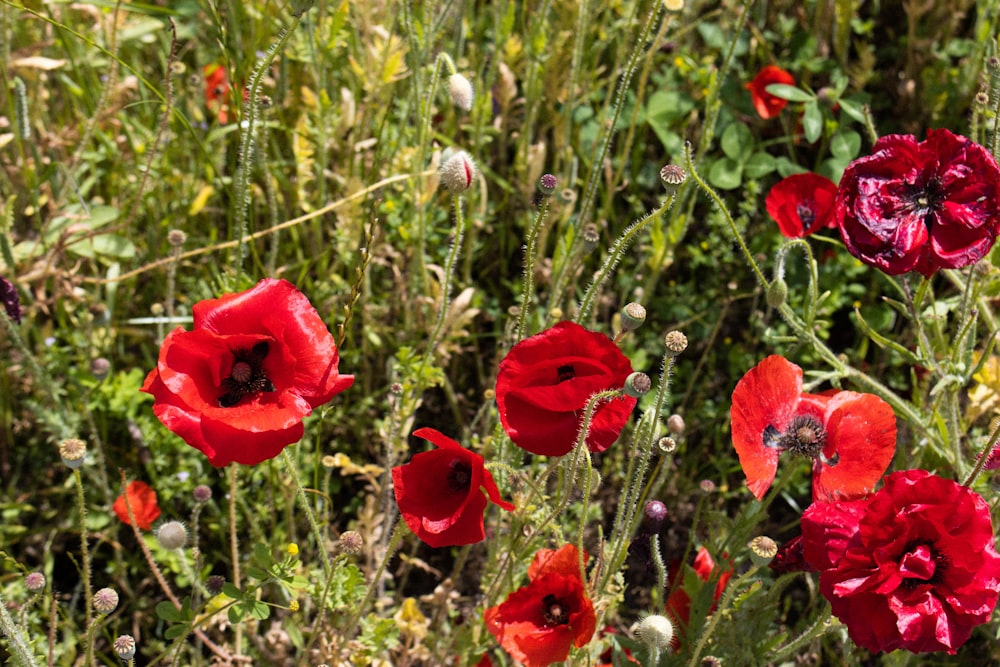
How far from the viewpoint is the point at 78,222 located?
2406 millimetres

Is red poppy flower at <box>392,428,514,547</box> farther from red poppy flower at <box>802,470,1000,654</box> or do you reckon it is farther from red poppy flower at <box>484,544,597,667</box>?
red poppy flower at <box>802,470,1000,654</box>

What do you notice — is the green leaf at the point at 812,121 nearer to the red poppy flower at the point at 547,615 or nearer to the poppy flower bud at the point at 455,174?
the poppy flower bud at the point at 455,174

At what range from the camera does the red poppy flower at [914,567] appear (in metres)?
1.46

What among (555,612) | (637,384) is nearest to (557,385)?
(637,384)

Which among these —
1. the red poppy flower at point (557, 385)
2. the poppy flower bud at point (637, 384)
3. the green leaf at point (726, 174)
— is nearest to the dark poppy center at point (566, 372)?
the red poppy flower at point (557, 385)

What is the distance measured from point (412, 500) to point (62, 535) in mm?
1315

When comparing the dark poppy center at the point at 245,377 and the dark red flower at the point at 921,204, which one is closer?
the dark poppy center at the point at 245,377

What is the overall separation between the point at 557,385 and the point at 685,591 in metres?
0.65

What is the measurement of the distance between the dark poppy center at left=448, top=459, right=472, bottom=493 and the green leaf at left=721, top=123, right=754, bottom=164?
4.94ft

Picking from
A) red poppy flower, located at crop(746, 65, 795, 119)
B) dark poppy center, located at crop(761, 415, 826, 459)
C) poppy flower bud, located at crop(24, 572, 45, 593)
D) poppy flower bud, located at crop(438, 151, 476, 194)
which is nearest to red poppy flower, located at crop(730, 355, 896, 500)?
dark poppy center, located at crop(761, 415, 826, 459)

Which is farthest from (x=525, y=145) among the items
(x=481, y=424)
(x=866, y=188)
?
(x=866, y=188)

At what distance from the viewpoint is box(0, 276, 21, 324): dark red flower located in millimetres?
1990

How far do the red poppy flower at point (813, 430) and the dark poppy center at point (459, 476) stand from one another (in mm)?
449

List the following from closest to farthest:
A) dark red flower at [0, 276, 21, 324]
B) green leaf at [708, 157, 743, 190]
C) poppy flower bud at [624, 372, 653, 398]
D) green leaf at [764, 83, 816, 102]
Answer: poppy flower bud at [624, 372, 653, 398] < dark red flower at [0, 276, 21, 324] < green leaf at [764, 83, 816, 102] < green leaf at [708, 157, 743, 190]
